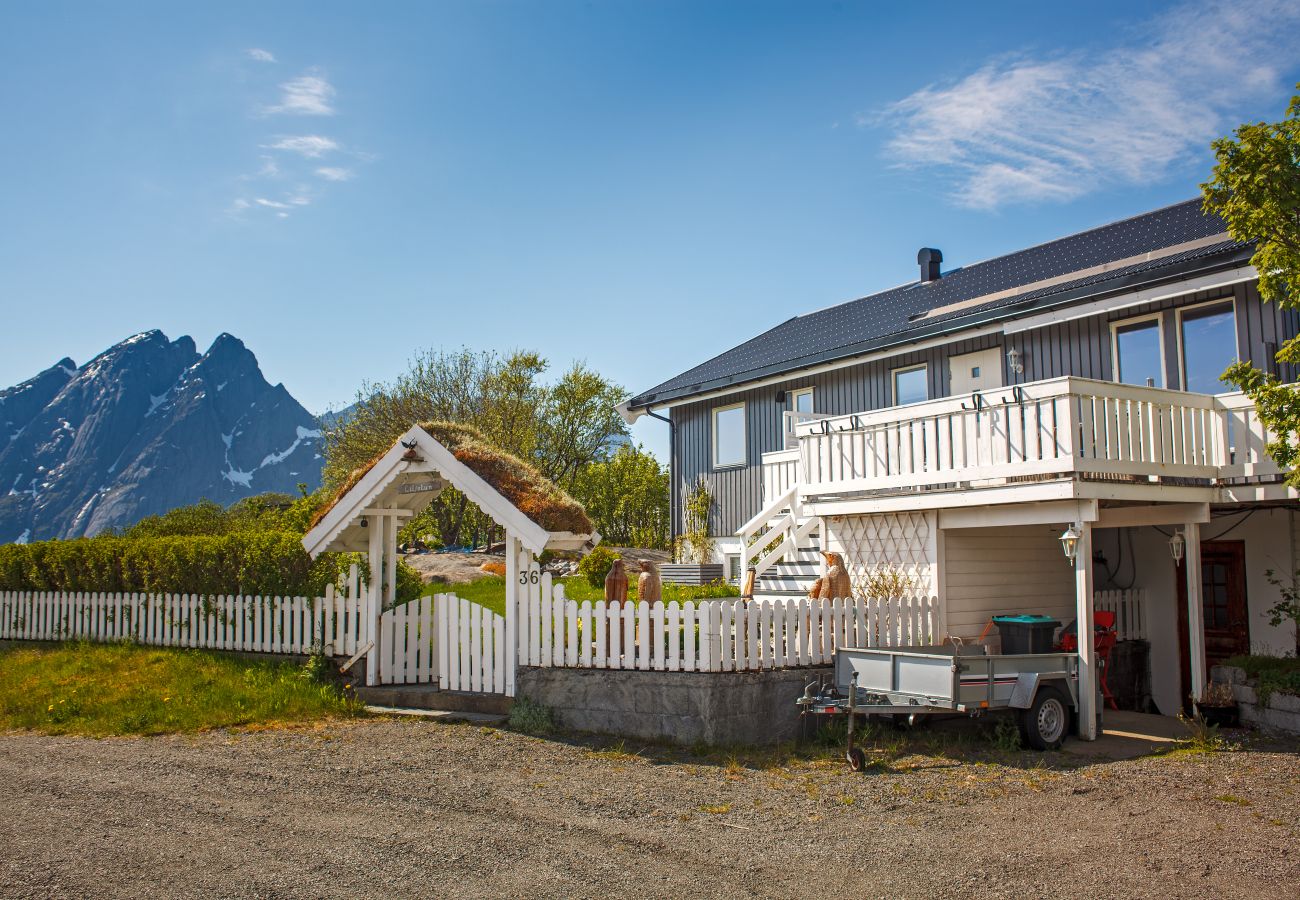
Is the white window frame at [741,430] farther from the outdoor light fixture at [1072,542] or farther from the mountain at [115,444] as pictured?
the mountain at [115,444]

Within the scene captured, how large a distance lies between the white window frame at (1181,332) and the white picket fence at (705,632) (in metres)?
5.52

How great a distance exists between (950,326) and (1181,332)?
3.40 m

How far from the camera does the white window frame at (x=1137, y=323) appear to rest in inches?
539

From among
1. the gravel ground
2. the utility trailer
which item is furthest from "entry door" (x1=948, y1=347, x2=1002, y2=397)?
the gravel ground

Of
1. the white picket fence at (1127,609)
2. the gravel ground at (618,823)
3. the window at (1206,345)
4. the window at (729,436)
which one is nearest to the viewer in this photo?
the gravel ground at (618,823)

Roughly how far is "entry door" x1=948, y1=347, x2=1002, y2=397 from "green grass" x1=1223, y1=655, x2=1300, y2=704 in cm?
605

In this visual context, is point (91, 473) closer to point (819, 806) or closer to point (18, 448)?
point (18, 448)

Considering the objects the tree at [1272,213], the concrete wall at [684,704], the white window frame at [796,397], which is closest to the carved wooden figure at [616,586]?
the concrete wall at [684,704]

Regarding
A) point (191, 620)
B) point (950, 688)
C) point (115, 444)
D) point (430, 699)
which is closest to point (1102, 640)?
point (950, 688)

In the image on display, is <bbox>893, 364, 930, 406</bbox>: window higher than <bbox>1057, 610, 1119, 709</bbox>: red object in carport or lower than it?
higher

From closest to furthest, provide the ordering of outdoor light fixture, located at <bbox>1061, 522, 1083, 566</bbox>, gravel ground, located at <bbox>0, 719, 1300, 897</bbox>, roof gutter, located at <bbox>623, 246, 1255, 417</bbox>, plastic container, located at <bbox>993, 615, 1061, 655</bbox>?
gravel ground, located at <bbox>0, 719, 1300, 897</bbox>, outdoor light fixture, located at <bbox>1061, 522, 1083, 566</bbox>, plastic container, located at <bbox>993, 615, 1061, 655</bbox>, roof gutter, located at <bbox>623, 246, 1255, 417</bbox>

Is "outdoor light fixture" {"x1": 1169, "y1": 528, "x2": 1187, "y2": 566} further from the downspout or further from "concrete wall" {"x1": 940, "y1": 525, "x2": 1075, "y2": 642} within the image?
the downspout

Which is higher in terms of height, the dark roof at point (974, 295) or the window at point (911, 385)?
the dark roof at point (974, 295)

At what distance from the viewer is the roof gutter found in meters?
12.8
